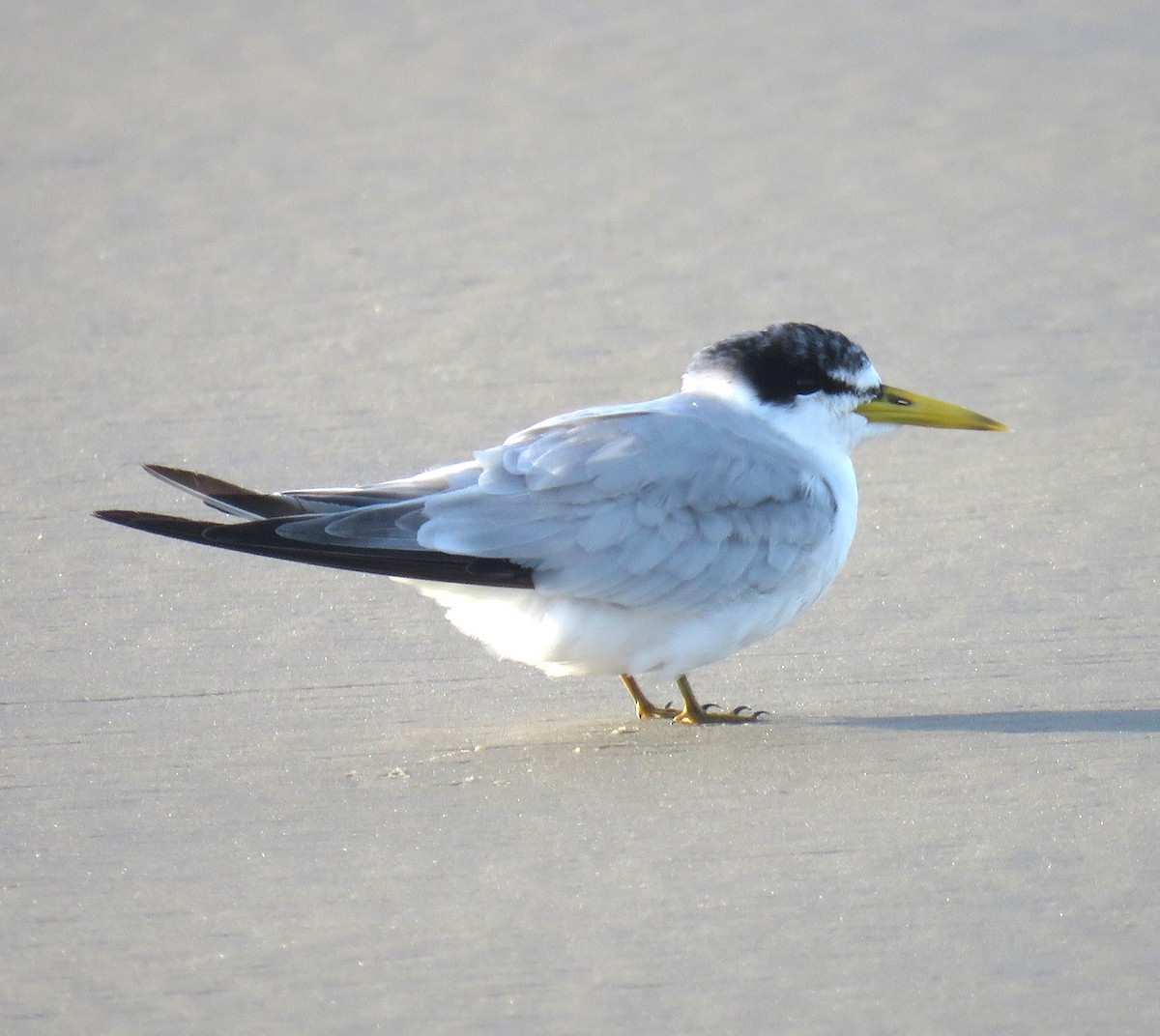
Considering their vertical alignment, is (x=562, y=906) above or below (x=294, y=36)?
below

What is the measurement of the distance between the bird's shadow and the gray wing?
1.11 ft

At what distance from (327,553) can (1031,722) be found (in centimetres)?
133

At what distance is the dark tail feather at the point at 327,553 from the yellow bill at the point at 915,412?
0.99 meters

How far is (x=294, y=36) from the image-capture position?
8609 mm

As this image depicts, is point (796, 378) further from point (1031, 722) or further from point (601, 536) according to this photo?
point (1031, 722)

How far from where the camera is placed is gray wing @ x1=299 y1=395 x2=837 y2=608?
12.2 ft

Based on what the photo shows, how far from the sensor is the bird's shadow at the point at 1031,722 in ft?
12.3

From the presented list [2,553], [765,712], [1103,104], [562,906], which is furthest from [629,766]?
[1103,104]

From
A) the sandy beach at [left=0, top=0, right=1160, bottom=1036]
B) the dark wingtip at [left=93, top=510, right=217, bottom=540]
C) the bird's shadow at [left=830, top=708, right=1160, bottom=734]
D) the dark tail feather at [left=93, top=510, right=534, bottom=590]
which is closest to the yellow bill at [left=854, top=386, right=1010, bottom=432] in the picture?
the sandy beach at [left=0, top=0, right=1160, bottom=1036]

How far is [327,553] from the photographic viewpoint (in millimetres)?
3627

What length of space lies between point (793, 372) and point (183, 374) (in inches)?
86.3

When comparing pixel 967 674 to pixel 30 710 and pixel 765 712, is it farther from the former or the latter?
pixel 30 710

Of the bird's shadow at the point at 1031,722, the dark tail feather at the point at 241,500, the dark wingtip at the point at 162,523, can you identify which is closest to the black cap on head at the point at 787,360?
the bird's shadow at the point at 1031,722

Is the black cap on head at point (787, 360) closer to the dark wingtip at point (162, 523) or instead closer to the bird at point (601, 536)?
the bird at point (601, 536)
